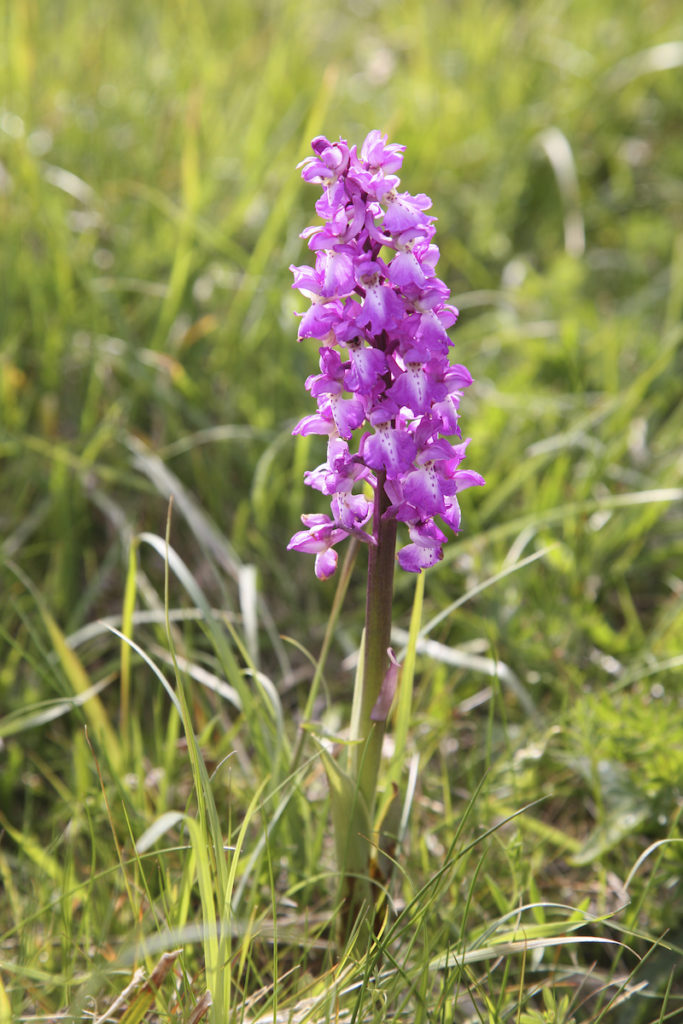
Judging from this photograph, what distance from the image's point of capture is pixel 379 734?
6.34ft

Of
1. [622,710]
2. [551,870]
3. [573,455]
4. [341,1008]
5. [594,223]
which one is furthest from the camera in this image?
[594,223]

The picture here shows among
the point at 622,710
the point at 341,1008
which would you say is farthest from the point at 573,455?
the point at 341,1008

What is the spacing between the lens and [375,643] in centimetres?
188

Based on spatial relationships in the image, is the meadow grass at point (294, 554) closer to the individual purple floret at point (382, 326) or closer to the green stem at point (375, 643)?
the green stem at point (375, 643)

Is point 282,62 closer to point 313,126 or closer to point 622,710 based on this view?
point 313,126

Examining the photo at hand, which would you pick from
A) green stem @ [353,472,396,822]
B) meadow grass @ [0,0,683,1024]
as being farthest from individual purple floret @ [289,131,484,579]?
meadow grass @ [0,0,683,1024]

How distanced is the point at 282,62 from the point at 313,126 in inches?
67.9

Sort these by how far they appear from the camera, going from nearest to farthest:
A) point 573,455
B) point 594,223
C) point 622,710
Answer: point 622,710 < point 573,455 < point 594,223

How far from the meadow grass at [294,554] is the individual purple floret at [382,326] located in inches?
21.6

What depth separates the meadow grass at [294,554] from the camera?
203 centimetres

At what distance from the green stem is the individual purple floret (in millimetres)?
54

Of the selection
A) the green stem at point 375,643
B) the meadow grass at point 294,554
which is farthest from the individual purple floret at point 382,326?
the meadow grass at point 294,554

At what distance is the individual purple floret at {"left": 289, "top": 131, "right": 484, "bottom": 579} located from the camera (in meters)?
1.59

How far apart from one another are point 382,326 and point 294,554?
1.89 m
